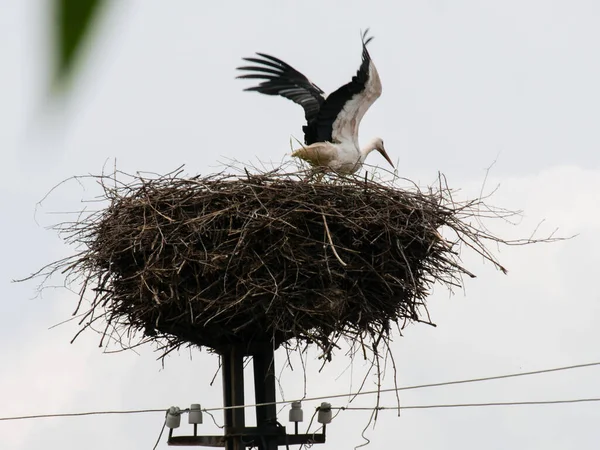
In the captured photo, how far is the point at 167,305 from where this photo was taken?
509cm

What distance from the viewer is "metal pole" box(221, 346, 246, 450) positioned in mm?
5355

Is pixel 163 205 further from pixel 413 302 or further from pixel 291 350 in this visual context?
pixel 413 302

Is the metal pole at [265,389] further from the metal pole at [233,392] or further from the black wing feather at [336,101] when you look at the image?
the black wing feather at [336,101]

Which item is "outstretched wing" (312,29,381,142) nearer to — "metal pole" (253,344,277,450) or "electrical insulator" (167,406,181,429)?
"metal pole" (253,344,277,450)

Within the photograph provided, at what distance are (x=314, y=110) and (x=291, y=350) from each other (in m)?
2.61

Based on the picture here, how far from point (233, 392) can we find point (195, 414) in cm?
28

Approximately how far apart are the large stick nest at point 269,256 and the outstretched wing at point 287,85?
88.1 inches

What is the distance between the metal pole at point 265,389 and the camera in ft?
17.8

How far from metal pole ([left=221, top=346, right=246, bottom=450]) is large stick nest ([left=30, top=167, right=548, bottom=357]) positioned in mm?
174

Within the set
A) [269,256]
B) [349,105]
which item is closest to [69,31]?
[269,256]

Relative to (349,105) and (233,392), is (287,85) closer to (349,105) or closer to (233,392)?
(349,105)

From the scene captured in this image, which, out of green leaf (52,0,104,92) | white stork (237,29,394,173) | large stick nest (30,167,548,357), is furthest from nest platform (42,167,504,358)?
green leaf (52,0,104,92)

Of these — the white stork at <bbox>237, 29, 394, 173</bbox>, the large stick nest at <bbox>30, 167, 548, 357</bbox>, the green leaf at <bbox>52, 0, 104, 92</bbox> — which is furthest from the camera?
the white stork at <bbox>237, 29, 394, 173</bbox>

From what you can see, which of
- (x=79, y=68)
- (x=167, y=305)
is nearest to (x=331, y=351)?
(x=167, y=305)
